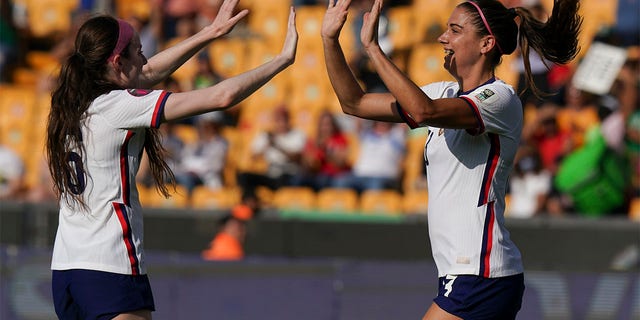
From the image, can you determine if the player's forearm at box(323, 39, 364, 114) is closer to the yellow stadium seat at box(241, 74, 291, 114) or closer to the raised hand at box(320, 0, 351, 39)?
the raised hand at box(320, 0, 351, 39)

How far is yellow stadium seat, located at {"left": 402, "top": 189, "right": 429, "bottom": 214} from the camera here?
11227 millimetres

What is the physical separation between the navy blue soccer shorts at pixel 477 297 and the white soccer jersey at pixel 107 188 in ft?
4.11

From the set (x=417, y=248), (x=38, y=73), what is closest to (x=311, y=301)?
(x=417, y=248)

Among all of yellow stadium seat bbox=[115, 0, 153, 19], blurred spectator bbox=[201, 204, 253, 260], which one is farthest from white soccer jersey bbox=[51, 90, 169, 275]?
yellow stadium seat bbox=[115, 0, 153, 19]

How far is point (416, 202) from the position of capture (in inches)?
444

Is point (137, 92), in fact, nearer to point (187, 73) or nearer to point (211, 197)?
point (211, 197)

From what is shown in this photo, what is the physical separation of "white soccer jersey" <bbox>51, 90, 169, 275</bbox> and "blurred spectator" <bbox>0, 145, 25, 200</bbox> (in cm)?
853

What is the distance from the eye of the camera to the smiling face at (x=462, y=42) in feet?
15.4

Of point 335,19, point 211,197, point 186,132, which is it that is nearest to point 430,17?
point 186,132

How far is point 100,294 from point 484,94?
5.60ft

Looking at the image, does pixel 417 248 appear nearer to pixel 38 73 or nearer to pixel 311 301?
pixel 311 301

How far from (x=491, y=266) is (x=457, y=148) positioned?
49cm

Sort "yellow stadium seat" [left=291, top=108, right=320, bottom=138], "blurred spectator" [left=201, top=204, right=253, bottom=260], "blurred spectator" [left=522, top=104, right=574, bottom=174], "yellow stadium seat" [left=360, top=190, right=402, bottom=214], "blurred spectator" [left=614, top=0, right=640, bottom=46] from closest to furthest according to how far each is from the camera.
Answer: "blurred spectator" [left=201, top=204, right=253, bottom=260], "blurred spectator" [left=522, top=104, right=574, bottom=174], "yellow stadium seat" [left=360, top=190, right=402, bottom=214], "blurred spectator" [left=614, top=0, right=640, bottom=46], "yellow stadium seat" [left=291, top=108, right=320, bottom=138]

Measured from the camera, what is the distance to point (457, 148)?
4.62m
